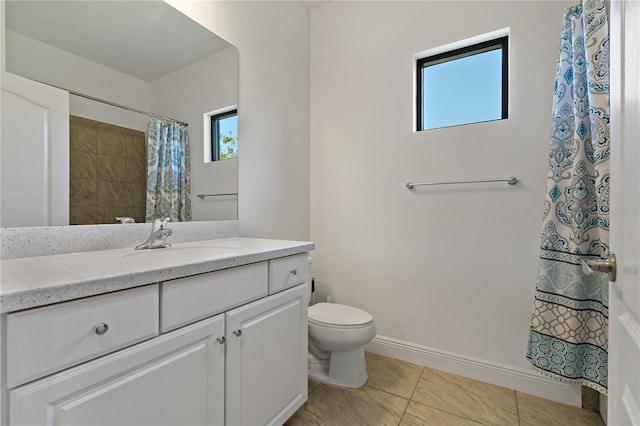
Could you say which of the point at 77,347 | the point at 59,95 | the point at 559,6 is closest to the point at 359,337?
the point at 77,347

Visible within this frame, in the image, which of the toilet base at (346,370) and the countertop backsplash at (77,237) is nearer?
the countertop backsplash at (77,237)

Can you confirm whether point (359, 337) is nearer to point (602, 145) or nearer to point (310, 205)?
point (310, 205)

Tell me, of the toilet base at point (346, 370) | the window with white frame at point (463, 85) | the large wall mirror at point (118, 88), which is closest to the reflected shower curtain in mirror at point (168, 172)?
the large wall mirror at point (118, 88)

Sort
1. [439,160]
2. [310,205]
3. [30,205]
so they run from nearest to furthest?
1. [30,205]
2. [439,160]
3. [310,205]

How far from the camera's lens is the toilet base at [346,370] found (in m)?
1.82

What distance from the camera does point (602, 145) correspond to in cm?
130

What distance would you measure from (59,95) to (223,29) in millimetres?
986

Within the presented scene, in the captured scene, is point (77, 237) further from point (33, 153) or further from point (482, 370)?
point (482, 370)

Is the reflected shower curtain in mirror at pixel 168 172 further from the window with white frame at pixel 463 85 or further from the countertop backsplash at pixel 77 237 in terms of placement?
the window with white frame at pixel 463 85

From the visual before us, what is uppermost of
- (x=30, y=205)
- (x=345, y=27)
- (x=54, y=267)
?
(x=345, y=27)

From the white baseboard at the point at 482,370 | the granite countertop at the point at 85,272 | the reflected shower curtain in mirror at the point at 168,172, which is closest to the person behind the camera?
the granite countertop at the point at 85,272

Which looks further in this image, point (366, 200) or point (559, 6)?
point (366, 200)

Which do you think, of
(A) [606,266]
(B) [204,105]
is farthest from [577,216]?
(B) [204,105]

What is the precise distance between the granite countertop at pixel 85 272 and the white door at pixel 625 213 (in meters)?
1.03
